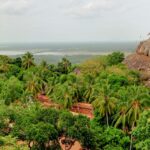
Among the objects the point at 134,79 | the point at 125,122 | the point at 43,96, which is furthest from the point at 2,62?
the point at 125,122

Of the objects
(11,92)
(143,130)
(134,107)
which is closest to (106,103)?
(134,107)

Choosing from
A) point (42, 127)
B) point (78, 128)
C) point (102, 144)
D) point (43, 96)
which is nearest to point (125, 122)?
point (102, 144)

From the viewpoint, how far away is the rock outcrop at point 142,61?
2527 inches

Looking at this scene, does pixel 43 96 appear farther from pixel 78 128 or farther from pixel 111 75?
pixel 78 128

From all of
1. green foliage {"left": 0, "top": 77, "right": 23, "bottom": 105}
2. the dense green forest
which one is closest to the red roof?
the dense green forest

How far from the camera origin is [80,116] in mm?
37750

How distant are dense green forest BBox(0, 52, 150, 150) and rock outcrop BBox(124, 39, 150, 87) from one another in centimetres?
145

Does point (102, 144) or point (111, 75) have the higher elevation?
point (111, 75)

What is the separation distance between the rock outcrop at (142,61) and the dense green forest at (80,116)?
1454mm

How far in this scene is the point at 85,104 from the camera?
57.2 metres

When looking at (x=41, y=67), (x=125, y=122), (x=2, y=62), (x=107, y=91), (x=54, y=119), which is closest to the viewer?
(x=54, y=119)

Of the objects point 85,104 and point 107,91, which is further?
point 85,104

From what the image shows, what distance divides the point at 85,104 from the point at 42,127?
929 inches

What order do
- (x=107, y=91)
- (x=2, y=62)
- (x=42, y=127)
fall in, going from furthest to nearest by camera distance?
(x=2, y=62)
(x=107, y=91)
(x=42, y=127)
